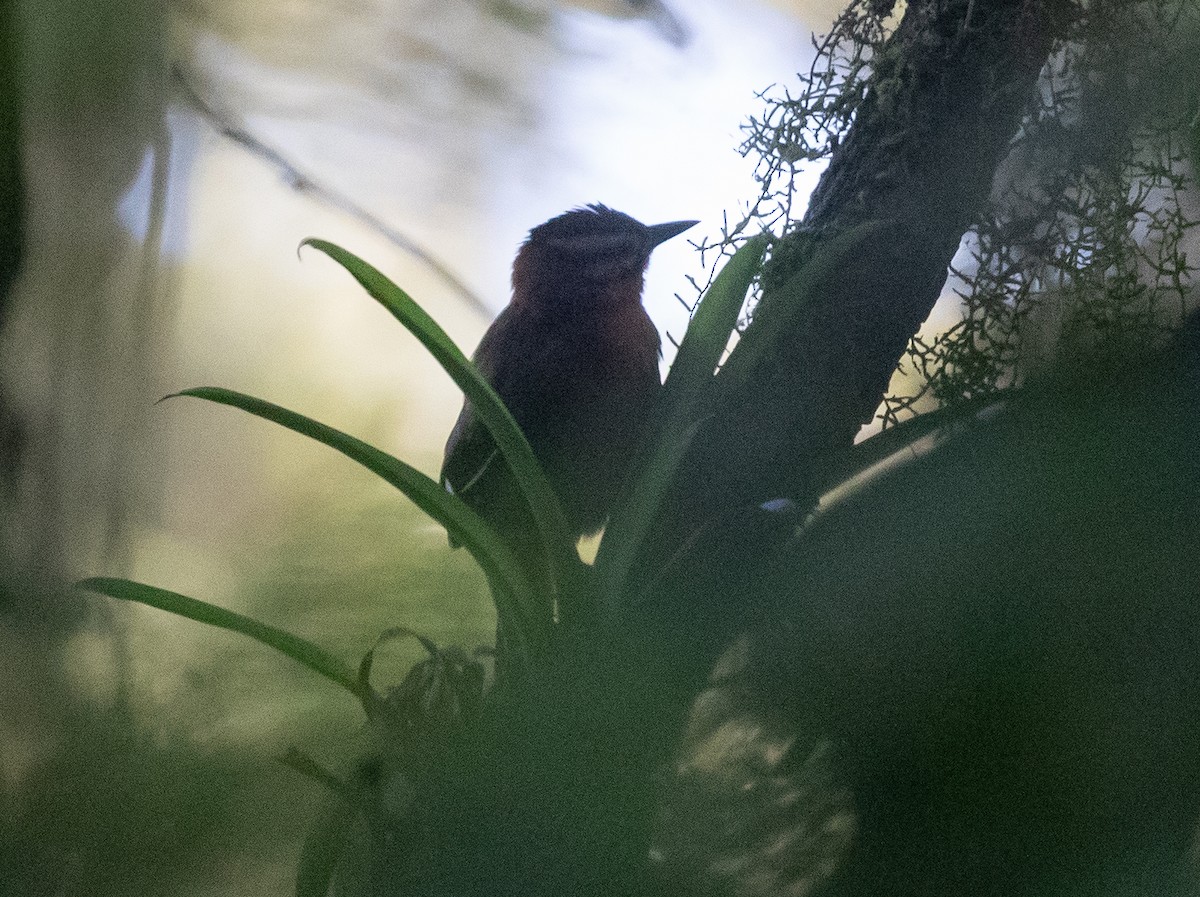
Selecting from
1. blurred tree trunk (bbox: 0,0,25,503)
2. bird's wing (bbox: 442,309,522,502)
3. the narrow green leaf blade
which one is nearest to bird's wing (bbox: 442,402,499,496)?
bird's wing (bbox: 442,309,522,502)

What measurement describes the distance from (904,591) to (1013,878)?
0.58ft

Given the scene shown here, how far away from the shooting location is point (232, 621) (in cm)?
50

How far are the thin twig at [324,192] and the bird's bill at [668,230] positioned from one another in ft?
0.41

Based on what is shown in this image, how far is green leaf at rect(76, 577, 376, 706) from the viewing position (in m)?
0.50

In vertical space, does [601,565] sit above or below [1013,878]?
above

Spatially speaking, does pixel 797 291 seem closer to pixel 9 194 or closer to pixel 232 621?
pixel 232 621

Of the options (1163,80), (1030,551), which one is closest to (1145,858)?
(1030,551)

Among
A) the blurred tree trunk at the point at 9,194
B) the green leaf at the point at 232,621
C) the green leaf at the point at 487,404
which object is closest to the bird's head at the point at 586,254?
the green leaf at the point at 487,404

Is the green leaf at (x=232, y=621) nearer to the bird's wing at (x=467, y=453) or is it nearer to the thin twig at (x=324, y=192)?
the bird's wing at (x=467, y=453)

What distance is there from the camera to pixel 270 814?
A: 22.2 inches

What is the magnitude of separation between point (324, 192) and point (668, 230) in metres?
0.23

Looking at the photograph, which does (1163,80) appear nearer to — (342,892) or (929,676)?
(929,676)

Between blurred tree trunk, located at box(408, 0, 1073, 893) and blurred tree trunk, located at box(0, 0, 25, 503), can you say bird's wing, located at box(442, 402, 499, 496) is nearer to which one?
blurred tree trunk, located at box(408, 0, 1073, 893)

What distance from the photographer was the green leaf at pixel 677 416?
20.5 inches
